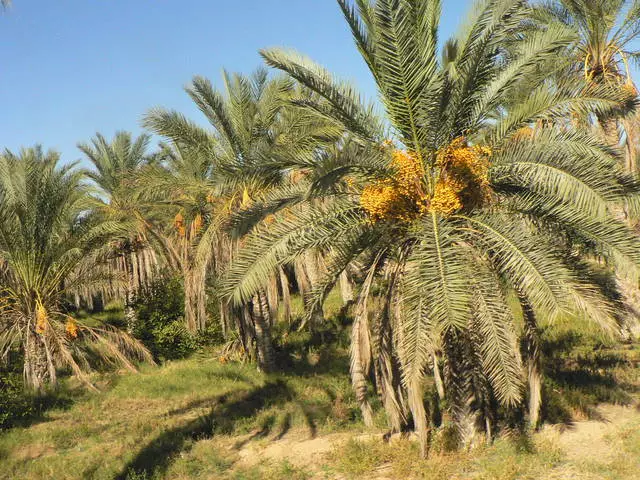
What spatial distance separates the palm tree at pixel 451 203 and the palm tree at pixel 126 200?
7750 millimetres

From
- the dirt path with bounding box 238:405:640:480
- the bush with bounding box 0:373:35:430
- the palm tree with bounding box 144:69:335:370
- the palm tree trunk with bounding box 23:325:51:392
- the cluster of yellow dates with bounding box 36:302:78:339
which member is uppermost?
the palm tree with bounding box 144:69:335:370

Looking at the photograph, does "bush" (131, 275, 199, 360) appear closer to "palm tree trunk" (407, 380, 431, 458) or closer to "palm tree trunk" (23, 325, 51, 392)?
"palm tree trunk" (23, 325, 51, 392)

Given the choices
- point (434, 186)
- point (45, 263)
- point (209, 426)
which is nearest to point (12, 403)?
point (45, 263)

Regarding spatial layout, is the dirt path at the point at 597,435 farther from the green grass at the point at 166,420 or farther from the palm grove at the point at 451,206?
the green grass at the point at 166,420

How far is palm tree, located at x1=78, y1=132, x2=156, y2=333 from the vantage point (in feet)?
51.0

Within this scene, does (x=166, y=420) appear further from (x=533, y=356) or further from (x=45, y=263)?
(x=533, y=356)

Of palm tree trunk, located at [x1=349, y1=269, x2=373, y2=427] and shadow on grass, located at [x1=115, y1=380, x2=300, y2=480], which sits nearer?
palm tree trunk, located at [x1=349, y1=269, x2=373, y2=427]

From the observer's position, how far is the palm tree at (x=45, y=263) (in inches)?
537

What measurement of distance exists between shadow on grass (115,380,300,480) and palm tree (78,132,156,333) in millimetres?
4704

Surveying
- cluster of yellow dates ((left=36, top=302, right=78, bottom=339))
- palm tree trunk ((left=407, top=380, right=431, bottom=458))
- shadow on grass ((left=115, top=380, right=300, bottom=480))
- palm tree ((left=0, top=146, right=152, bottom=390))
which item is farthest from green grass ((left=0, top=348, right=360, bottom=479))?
palm tree trunk ((left=407, top=380, right=431, bottom=458))

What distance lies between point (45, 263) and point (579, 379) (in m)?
12.2

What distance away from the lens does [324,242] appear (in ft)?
27.9

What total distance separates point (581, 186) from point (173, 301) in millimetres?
15772

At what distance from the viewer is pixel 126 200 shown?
16.3 metres
